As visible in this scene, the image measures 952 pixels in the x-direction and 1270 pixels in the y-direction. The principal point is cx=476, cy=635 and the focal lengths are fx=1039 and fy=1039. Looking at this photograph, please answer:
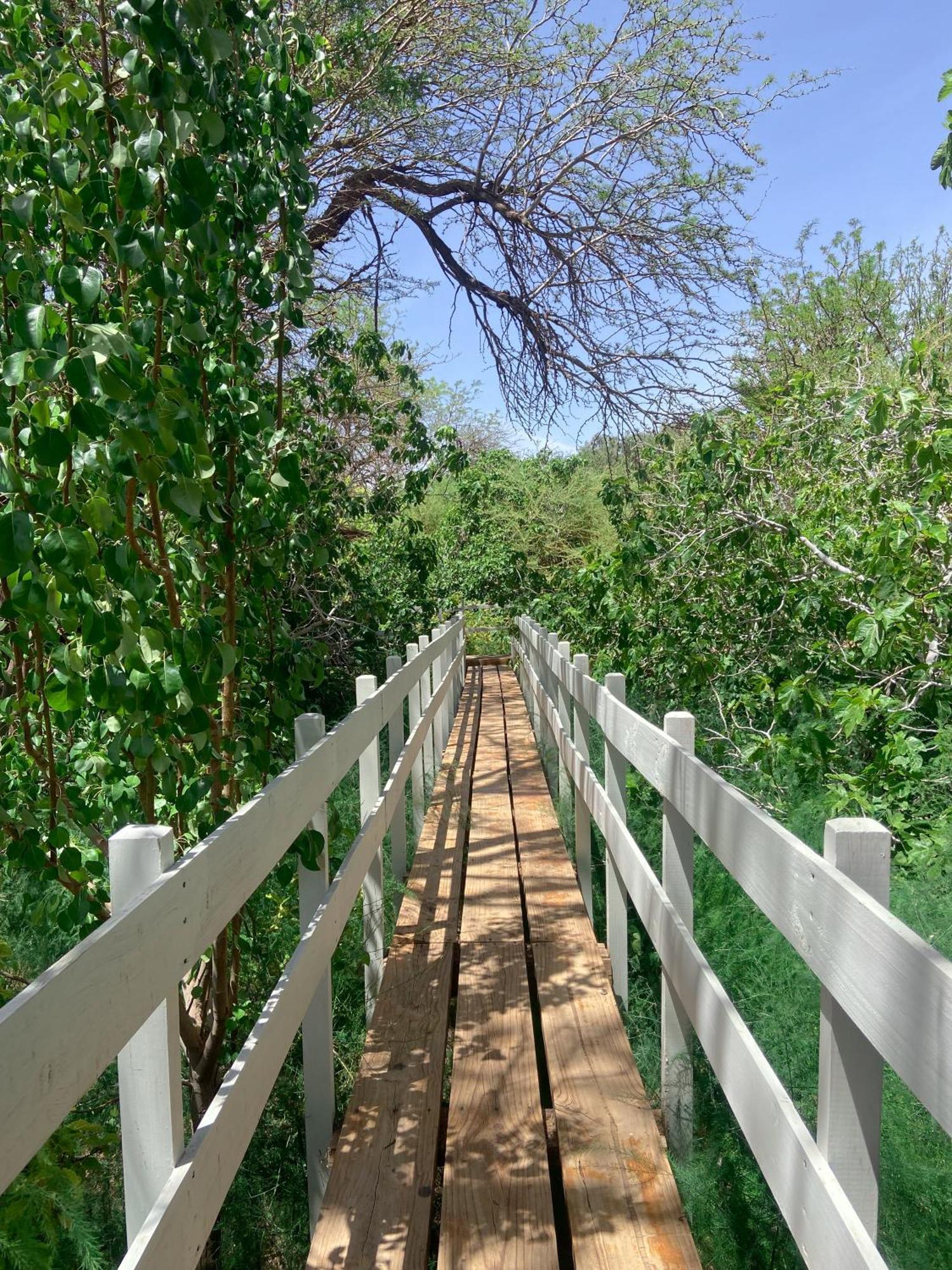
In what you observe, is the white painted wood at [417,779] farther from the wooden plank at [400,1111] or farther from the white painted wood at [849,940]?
the white painted wood at [849,940]

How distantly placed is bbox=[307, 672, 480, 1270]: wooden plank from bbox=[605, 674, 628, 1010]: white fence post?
699 mm

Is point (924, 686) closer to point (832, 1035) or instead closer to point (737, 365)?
point (737, 365)

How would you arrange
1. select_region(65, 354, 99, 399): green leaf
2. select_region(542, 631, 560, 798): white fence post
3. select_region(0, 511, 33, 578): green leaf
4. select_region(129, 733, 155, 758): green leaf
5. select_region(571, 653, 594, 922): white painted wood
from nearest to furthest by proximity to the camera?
select_region(65, 354, 99, 399): green leaf < select_region(0, 511, 33, 578): green leaf < select_region(129, 733, 155, 758): green leaf < select_region(571, 653, 594, 922): white painted wood < select_region(542, 631, 560, 798): white fence post

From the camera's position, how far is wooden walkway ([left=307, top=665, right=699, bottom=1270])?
265 cm

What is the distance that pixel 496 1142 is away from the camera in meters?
3.12

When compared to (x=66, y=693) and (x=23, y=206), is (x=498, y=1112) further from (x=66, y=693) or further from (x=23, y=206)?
(x=23, y=206)

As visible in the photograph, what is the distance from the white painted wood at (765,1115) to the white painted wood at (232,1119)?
3.41 ft

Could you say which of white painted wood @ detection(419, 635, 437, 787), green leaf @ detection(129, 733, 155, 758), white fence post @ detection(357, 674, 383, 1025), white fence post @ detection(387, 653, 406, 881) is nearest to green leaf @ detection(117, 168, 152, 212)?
green leaf @ detection(129, 733, 155, 758)

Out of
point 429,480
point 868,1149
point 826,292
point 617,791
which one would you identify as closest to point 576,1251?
point 868,1149

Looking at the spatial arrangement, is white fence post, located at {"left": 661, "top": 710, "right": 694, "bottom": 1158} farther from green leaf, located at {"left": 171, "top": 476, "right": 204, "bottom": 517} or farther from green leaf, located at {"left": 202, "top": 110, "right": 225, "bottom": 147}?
green leaf, located at {"left": 202, "top": 110, "right": 225, "bottom": 147}

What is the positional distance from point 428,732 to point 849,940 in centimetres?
656

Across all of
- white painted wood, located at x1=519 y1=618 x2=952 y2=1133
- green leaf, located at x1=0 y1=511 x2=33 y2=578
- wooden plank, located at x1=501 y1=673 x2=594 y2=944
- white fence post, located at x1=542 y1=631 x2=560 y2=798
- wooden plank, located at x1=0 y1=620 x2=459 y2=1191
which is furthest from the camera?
white fence post, located at x1=542 y1=631 x2=560 y2=798

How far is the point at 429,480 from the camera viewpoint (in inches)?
366

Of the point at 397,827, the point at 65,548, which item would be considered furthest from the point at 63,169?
the point at 397,827
